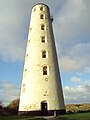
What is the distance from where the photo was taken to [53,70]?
35.3 meters

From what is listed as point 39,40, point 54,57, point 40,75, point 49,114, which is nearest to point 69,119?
point 49,114

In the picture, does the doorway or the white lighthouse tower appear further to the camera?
the doorway

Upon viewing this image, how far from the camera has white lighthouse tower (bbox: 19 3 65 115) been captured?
33625 millimetres

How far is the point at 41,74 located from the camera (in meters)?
34.9

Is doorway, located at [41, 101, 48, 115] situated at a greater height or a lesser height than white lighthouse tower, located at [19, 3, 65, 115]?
lesser

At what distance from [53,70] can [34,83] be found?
11.7 ft

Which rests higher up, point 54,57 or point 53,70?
point 54,57

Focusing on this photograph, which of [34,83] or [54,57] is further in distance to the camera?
[54,57]

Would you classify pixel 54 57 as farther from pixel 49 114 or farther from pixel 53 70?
pixel 49 114

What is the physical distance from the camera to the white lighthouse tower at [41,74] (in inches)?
1324

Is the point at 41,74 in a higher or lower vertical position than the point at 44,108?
higher

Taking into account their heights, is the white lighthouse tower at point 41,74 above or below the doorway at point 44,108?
above

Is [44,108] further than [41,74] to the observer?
No

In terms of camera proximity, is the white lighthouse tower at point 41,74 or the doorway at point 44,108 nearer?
the white lighthouse tower at point 41,74
